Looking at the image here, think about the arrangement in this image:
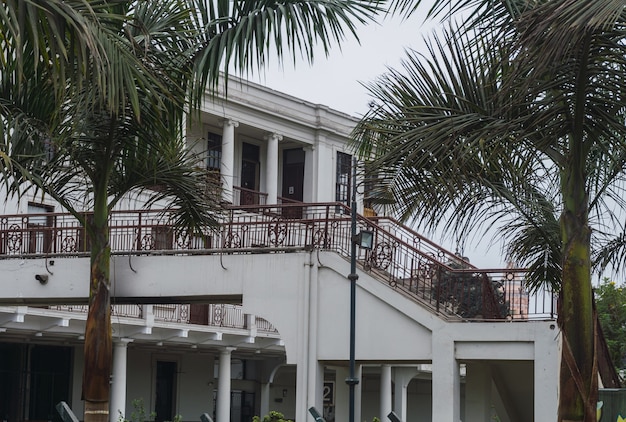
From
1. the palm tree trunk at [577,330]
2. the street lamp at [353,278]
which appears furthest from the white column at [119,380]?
the palm tree trunk at [577,330]

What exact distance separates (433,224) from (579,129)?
208 centimetres

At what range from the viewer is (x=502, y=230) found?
37.9 feet

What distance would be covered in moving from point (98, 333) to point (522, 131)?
5.45 m

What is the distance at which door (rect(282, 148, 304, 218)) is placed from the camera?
41.7 metres

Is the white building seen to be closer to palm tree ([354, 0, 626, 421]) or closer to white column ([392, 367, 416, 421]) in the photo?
palm tree ([354, 0, 626, 421])

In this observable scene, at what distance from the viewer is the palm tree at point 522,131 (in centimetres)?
762

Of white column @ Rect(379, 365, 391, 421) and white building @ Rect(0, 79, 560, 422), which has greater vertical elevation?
white building @ Rect(0, 79, 560, 422)

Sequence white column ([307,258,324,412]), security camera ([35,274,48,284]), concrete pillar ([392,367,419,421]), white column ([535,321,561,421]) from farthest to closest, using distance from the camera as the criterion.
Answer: concrete pillar ([392,367,419,421]), security camera ([35,274,48,284]), white column ([307,258,324,412]), white column ([535,321,561,421])

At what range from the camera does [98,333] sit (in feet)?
38.5

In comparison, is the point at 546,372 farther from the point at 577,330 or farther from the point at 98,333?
the point at 577,330

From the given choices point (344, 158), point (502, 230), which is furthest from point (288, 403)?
point (502, 230)

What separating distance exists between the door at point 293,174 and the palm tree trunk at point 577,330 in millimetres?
33389

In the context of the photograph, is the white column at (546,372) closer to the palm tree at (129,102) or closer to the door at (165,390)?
the palm tree at (129,102)

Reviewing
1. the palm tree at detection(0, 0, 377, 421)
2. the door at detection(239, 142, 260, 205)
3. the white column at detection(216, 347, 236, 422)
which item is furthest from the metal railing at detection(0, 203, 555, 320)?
the door at detection(239, 142, 260, 205)
